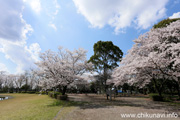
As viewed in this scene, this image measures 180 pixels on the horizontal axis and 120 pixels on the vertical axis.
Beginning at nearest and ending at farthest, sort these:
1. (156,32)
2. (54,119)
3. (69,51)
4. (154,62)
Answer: (54,119)
(154,62)
(156,32)
(69,51)

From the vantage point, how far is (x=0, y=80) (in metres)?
45.8

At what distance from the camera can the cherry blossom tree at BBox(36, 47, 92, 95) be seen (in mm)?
12171

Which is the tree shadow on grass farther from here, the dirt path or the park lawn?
the park lawn

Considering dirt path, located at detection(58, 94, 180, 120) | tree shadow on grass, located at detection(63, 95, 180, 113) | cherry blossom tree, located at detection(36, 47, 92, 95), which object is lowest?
tree shadow on grass, located at detection(63, 95, 180, 113)

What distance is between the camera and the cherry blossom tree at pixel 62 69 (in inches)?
479

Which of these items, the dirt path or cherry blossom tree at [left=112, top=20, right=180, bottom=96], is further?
cherry blossom tree at [left=112, top=20, right=180, bottom=96]

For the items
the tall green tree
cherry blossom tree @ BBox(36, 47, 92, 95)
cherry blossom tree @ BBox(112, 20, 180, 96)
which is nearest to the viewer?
cherry blossom tree @ BBox(112, 20, 180, 96)

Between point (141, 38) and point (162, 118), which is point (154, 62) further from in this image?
point (141, 38)

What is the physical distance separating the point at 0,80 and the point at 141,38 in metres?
57.9

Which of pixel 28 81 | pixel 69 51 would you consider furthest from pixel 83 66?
pixel 28 81

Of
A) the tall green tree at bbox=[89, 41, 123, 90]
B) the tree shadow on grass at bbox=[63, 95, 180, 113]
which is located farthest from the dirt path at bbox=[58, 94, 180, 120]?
the tall green tree at bbox=[89, 41, 123, 90]

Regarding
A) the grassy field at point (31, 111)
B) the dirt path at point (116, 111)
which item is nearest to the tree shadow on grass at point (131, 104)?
the dirt path at point (116, 111)

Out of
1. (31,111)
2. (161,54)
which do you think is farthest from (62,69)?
(161,54)

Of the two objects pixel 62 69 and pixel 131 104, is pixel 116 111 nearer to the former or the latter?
pixel 131 104
